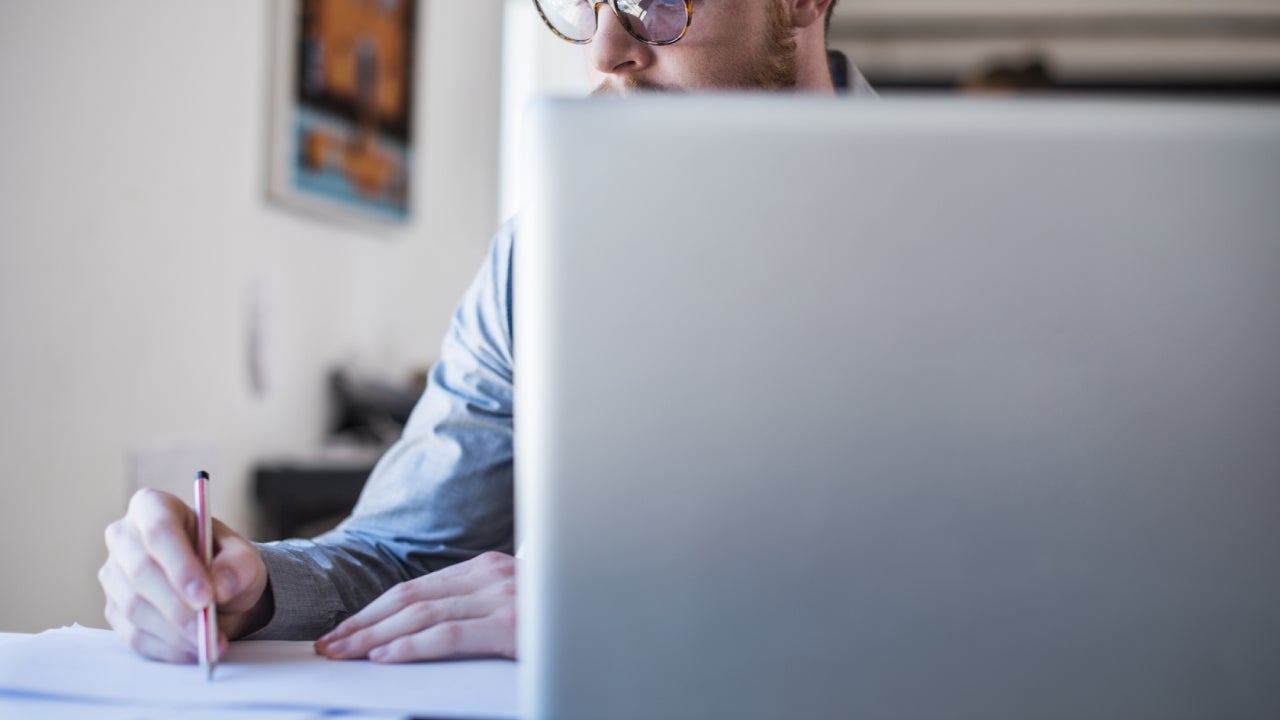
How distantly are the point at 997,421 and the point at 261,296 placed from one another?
2.00 meters

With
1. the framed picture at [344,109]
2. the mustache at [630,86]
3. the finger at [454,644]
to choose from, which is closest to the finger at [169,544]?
the finger at [454,644]

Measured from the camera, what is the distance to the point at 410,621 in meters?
0.62

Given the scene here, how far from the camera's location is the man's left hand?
61 cm

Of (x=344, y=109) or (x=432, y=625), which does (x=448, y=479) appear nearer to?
(x=432, y=625)

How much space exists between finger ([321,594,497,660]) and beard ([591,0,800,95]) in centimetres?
70

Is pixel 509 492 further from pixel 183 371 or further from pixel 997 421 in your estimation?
pixel 183 371

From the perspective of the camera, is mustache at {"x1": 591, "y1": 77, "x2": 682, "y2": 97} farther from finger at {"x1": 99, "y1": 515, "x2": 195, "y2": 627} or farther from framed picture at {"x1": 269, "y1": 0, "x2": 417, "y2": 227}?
framed picture at {"x1": 269, "y1": 0, "x2": 417, "y2": 227}

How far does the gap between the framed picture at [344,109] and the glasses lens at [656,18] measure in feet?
4.19

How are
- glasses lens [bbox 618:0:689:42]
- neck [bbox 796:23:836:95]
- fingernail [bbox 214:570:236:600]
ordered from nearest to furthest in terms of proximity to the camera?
fingernail [bbox 214:570:236:600] < glasses lens [bbox 618:0:689:42] < neck [bbox 796:23:836:95]

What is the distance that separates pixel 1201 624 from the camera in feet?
1.26

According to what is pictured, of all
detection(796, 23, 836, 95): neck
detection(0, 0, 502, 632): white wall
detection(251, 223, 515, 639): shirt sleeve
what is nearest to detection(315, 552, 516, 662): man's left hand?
detection(251, 223, 515, 639): shirt sleeve

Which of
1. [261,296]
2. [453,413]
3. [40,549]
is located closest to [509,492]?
[453,413]

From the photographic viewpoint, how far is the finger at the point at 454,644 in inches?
23.8

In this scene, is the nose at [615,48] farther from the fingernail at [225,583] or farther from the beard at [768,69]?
the fingernail at [225,583]
